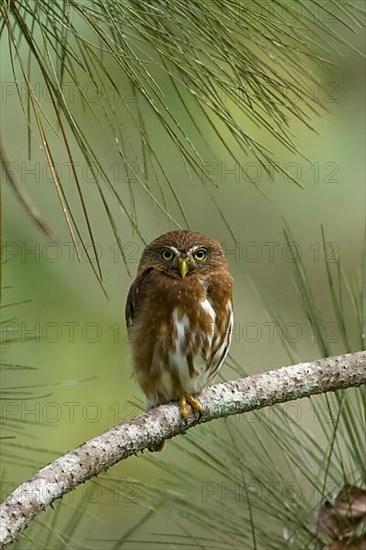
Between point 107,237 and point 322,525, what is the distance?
11.3ft

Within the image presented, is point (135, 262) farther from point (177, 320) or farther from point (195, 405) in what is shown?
point (195, 405)

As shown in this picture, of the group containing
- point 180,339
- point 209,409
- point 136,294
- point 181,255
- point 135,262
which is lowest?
point 209,409

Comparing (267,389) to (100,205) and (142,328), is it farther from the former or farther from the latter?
(100,205)

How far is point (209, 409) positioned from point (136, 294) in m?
0.74

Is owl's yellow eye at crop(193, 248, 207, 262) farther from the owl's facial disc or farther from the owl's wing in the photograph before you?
the owl's wing

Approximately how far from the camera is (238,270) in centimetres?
487

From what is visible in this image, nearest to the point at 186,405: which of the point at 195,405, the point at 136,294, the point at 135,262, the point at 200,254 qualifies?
the point at 195,405

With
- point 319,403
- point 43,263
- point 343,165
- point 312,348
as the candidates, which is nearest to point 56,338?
point 43,263

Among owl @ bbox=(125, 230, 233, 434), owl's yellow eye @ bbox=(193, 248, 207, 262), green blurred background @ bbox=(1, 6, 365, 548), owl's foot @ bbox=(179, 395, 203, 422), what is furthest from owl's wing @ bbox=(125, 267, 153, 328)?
green blurred background @ bbox=(1, 6, 365, 548)

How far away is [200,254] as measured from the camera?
3.08 m

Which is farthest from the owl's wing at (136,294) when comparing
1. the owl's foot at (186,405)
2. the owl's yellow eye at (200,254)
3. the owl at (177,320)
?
the owl's foot at (186,405)

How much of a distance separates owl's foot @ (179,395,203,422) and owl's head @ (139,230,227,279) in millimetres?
493

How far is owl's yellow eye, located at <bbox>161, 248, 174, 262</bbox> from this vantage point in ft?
9.95

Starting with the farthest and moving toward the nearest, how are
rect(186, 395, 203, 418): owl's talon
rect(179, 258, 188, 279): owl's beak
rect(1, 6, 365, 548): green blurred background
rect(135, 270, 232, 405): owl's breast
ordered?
rect(1, 6, 365, 548): green blurred background → rect(179, 258, 188, 279): owl's beak → rect(135, 270, 232, 405): owl's breast → rect(186, 395, 203, 418): owl's talon
